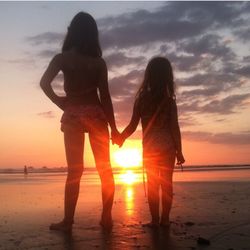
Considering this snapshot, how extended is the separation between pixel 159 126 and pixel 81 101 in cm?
106

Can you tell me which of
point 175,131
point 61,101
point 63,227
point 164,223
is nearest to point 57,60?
point 61,101

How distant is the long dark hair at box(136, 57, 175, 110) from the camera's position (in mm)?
5961

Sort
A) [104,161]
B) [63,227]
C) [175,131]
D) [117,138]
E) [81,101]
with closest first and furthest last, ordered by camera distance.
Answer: [63,227] → [81,101] → [104,161] → [175,131] → [117,138]

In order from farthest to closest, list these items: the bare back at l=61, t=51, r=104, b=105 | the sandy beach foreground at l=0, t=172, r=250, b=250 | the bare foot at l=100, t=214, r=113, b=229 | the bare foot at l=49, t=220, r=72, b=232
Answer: the bare back at l=61, t=51, r=104, b=105
the bare foot at l=100, t=214, r=113, b=229
the bare foot at l=49, t=220, r=72, b=232
the sandy beach foreground at l=0, t=172, r=250, b=250

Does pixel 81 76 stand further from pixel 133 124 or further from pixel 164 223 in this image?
pixel 164 223

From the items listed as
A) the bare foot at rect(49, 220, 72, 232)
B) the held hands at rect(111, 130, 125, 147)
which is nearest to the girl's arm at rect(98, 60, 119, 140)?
the held hands at rect(111, 130, 125, 147)

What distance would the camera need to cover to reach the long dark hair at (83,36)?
5.52m

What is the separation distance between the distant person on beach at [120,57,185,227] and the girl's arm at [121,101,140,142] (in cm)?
12

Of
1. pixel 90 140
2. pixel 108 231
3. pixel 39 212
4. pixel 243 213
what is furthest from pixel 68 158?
pixel 243 213

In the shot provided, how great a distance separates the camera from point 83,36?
5547 mm

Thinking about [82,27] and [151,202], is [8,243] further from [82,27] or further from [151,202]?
[82,27]

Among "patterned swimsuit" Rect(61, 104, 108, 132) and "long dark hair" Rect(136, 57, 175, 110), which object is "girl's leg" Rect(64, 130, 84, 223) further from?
"long dark hair" Rect(136, 57, 175, 110)

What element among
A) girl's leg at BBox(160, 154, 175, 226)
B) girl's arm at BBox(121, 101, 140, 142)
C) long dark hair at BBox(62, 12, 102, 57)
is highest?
long dark hair at BBox(62, 12, 102, 57)

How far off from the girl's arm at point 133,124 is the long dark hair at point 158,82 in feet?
0.56
